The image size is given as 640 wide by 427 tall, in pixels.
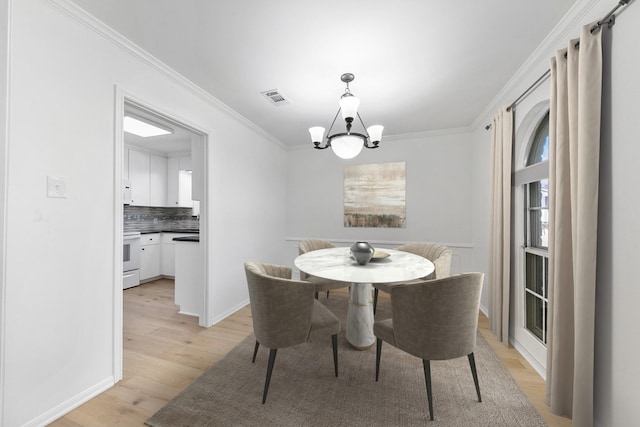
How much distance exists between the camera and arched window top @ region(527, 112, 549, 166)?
209 centimetres

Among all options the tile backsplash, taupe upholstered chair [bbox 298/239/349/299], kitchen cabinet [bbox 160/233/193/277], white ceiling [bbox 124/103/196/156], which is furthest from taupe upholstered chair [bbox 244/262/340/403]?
the tile backsplash

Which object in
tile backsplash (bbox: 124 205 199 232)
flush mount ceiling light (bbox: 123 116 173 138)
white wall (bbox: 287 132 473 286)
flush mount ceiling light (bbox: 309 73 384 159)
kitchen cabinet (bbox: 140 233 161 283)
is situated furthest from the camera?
tile backsplash (bbox: 124 205 199 232)

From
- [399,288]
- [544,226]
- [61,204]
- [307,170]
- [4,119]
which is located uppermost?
[307,170]

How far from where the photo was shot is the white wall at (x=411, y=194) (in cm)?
370

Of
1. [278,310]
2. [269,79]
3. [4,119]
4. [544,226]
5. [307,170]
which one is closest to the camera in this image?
[4,119]

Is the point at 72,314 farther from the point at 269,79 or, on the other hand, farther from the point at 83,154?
the point at 269,79

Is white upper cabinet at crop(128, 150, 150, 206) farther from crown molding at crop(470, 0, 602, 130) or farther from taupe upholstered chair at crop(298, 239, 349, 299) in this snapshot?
crown molding at crop(470, 0, 602, 130)

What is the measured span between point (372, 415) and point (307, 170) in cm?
365

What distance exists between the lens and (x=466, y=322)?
1.51 m

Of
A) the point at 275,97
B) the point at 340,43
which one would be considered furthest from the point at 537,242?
the point at 275,97

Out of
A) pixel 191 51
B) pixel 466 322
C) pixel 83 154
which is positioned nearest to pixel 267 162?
pixel 191 51

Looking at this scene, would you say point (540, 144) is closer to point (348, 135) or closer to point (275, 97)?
point (348, 135)

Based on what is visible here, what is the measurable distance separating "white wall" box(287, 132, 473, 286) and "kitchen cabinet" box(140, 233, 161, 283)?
251 cm

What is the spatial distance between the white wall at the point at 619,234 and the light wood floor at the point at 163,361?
423mm
